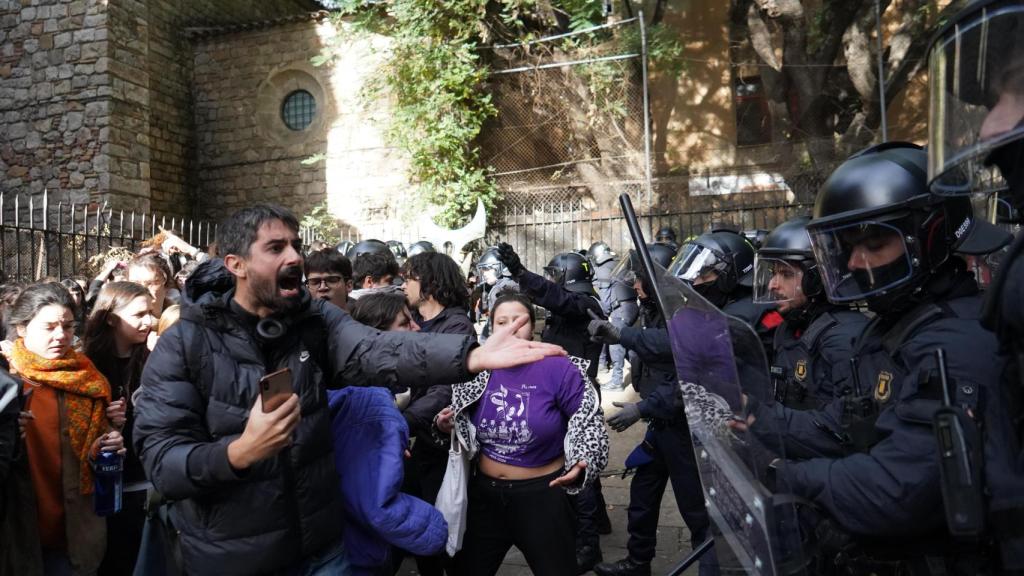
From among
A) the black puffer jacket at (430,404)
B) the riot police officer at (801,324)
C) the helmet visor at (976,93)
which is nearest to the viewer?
the helmet visor at (976,93)

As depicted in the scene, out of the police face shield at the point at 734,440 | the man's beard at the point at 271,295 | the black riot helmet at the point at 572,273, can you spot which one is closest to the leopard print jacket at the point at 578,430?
the man's beard at the point at 271,295

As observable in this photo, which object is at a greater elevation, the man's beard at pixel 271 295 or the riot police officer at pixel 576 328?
the man's beard at pixel 271 295

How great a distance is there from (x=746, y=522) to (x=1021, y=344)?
2.17 feet

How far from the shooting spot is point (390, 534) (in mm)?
2666

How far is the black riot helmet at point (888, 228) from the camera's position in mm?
2217

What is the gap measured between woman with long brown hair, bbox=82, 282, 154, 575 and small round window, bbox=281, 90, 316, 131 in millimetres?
13567

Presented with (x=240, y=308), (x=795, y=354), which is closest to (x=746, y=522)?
(x=240, y=308)

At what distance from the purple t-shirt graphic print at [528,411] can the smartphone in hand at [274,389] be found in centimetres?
138

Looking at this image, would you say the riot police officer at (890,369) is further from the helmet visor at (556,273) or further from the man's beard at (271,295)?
the helmet visor at (556,273)

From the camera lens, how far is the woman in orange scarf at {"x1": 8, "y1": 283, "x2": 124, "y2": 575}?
3.03 metres

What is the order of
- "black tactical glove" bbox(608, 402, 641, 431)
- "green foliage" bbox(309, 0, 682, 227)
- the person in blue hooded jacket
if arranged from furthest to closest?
"green foliage" bbox(309, 0, 682, 227), "black tactical glove" bbox(608, 402, 641, 431), the person in blue hooded jacket

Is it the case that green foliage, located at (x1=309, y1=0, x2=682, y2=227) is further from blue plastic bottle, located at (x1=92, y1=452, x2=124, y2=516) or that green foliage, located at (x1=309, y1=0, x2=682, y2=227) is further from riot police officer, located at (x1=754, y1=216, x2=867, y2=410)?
blue plastic bottle, located at (x1=92, y1=452, x2=124, y2=516)

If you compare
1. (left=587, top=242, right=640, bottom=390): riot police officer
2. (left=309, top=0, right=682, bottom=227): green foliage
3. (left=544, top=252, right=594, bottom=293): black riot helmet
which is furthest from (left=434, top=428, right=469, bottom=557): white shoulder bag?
(left=309, top=0, right=682, bottom=227): green foliage

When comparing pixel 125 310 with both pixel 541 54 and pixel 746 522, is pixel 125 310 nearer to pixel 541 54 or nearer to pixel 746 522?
pixel 746 522
